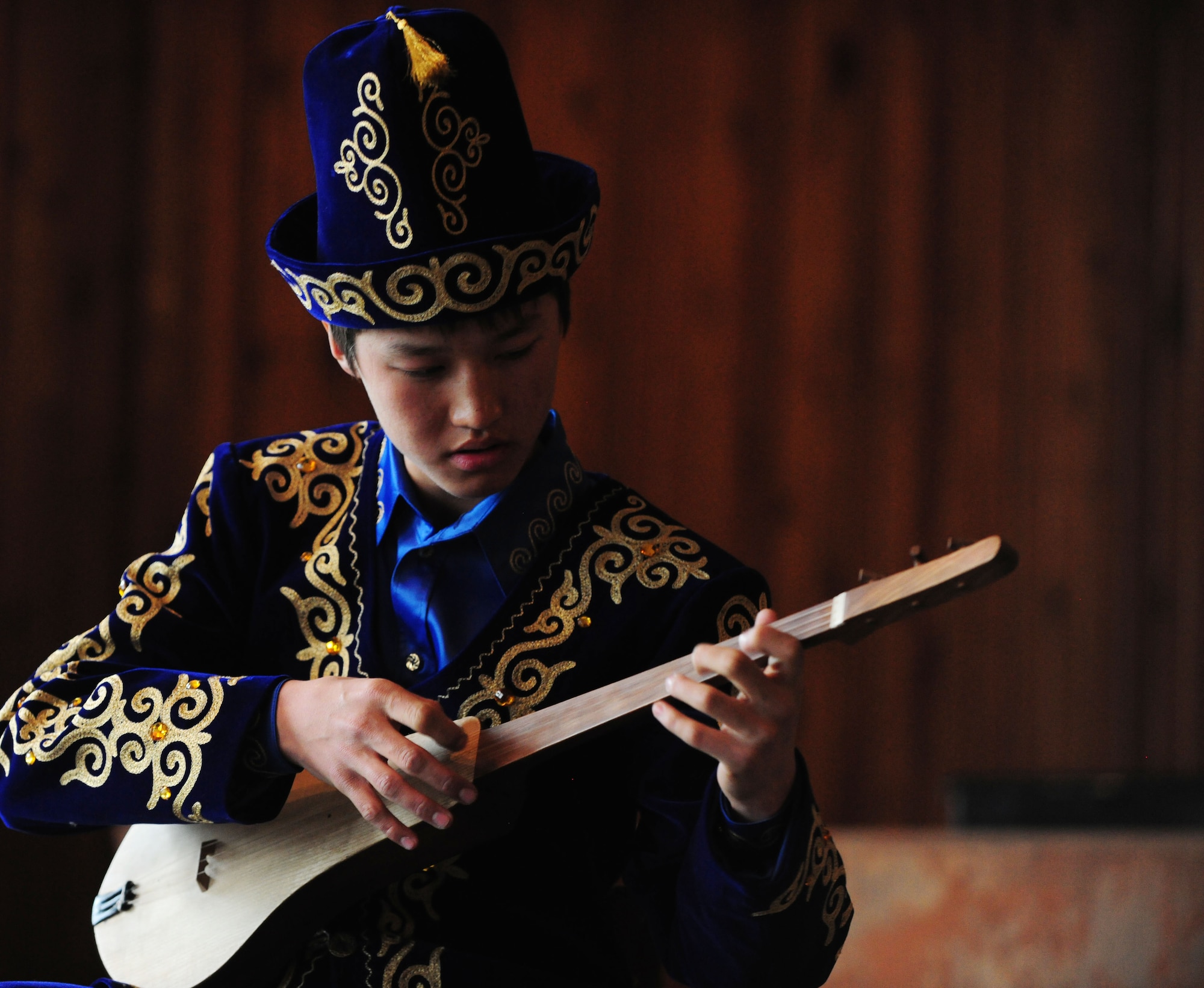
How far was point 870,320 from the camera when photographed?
2.67 metres

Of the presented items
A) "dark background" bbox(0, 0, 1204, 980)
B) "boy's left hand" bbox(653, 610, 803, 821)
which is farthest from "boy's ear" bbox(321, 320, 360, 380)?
"dark background" bbox(0, 0, 1204, 980)

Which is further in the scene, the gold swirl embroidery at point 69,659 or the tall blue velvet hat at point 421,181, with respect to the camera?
the gold swirl embroidery at point 69,659

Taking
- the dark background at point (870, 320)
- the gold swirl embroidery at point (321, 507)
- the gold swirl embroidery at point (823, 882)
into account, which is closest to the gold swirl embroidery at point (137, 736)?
the gold swirl embroidery at point (321, 507)

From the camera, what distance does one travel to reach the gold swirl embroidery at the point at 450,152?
3.06 ft

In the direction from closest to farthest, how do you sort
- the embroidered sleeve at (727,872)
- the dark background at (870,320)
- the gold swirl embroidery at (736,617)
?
the embroidered sleeve at (727,872), the gold swirl embroidery at (736,617), the dark background at (870,320)

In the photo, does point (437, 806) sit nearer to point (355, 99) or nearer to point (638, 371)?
point (355, 99)

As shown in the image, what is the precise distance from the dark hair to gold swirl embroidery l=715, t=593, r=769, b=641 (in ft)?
0.89

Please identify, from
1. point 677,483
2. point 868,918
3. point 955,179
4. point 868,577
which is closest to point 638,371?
point 677,483

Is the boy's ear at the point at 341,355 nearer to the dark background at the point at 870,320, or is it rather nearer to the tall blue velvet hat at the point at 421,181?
the tall blue velvet hat at the point at 421,181

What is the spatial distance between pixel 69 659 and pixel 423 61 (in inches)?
23.2

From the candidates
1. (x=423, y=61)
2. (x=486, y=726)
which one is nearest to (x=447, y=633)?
(x=486, y=726)

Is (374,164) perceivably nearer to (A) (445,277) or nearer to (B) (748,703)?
(A) (445,277)

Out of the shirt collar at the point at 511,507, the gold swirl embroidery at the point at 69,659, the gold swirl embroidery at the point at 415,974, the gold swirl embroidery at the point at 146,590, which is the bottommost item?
the gold swirl embroidery at the point at 415,974

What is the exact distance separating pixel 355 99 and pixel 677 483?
5.85ft
